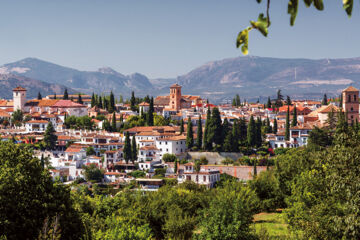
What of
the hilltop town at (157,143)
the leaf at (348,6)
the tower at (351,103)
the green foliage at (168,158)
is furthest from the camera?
the tower at (351,103)

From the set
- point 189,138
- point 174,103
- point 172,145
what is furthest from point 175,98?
point 172,145

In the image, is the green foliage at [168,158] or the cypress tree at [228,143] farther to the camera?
the green foliage at [168,158]

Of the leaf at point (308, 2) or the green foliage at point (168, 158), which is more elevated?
the leaf at point (308, 2)

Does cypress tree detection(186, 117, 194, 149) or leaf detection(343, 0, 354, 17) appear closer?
leaf detection(343, 0, 354, 17)

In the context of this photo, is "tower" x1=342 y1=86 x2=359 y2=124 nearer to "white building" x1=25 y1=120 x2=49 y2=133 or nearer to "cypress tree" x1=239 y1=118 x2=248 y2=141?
"cypress tree" x1=239 y1=118 x2=248 y2=141

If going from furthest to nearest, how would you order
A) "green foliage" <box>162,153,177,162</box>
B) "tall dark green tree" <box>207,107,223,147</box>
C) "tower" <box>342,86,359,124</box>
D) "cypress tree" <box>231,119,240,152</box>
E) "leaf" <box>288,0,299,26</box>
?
"tower" <box>342,86,359,124</box>
"cypress tree" <box>231,119,240,152</box>
"tall dark green tree" <box>207,107,223,147</box>
"green foliage" <box>162,153,177,162</box>
"leaf" <box>288,0,299,26</box>

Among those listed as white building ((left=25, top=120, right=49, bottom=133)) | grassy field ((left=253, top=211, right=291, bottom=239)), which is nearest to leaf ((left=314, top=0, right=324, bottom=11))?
grassy field ((left=253, top=211, right=291, bottom=239))

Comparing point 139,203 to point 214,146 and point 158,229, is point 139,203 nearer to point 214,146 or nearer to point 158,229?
point 158,229

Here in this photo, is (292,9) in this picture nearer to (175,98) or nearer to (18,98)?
(175,98)

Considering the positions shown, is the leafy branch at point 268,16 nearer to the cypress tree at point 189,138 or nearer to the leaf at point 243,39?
the leaf at point 243,39

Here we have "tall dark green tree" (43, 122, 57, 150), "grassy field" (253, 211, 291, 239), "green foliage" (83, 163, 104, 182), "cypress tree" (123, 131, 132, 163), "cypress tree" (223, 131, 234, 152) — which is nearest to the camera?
"grassy field" (253, 211, 291, 239)

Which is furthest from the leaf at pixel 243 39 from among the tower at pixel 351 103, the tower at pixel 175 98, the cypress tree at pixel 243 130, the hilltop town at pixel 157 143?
the tower at pixel 175 98

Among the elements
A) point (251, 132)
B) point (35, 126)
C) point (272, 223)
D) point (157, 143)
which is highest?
point (35, 126)

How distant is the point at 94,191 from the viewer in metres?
51.8
